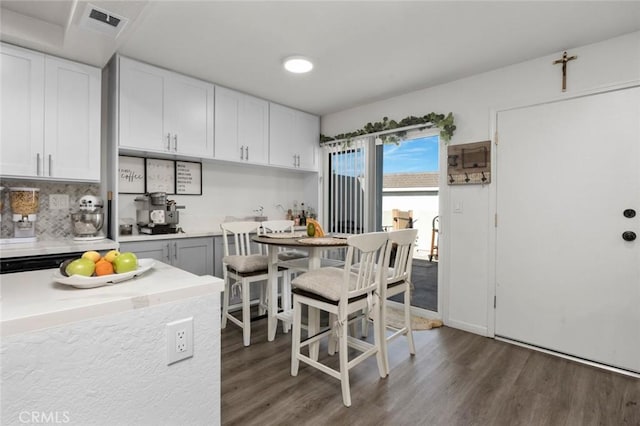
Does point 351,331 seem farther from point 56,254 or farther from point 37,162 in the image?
point 37,162

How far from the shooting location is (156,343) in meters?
0.90

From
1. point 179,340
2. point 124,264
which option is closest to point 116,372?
point 179,340

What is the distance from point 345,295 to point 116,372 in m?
1.30

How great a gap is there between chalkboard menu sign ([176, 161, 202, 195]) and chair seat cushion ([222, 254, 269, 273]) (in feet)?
3.53

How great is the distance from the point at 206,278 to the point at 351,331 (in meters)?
2.19

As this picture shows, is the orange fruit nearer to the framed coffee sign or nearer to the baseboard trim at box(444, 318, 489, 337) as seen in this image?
the framed coffee sign

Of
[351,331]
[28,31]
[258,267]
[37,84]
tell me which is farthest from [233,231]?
[28,31]

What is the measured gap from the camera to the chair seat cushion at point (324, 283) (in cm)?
203

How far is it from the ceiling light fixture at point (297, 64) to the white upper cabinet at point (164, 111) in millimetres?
985

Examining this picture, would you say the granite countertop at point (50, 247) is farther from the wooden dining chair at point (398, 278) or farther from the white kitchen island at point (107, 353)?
the wooden dining chair at point (398, 278)

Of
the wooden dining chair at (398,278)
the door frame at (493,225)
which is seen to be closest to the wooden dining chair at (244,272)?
the wooden dining chair at (398,278)

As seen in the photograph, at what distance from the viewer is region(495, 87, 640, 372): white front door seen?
7.80 ft

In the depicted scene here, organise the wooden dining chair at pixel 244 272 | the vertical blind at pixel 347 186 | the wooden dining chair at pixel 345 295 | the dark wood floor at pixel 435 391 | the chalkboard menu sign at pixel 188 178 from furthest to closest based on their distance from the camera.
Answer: the vertical blind at pixel 347 186, the chalkboard menu sign at pixel 188 178, the wooden dining chair at pixel 244 272, the wooden dining chair at pixel 345 295, the dark wood floor at pixel 435 391

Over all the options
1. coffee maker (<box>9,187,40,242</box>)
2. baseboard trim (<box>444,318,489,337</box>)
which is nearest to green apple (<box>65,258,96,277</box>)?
coffee maker (<box>9,187,40,242</box>)
